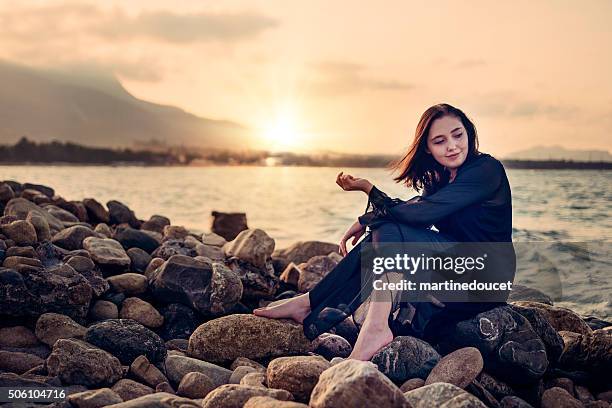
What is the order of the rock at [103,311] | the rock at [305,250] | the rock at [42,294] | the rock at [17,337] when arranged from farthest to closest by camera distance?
1. the rock at [305,250]
2. the rock at [103,311]
3. the rock at [42,294]
4. the rock at [17,337]

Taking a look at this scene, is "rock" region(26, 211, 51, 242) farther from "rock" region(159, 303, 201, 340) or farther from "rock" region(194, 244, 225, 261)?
"rock" region(159, 303, 201, 340)

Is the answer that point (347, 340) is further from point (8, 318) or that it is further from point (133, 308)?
point (8, 318)

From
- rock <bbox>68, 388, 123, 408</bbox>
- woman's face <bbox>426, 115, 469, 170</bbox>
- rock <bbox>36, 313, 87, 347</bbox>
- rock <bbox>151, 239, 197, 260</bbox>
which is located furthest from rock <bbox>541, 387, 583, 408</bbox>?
rock <bbox>151, 239, 197, 260</bbox>

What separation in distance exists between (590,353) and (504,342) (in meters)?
0.77

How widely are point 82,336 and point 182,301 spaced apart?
97 centimetres

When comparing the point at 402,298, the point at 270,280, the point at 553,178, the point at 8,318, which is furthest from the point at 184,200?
the point at 402,298

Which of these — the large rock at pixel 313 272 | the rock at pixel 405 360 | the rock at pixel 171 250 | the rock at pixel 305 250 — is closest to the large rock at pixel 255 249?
the large rock at pixel 313 272

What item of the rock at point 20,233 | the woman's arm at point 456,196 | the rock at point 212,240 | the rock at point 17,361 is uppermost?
the woman's arm at point 456,196

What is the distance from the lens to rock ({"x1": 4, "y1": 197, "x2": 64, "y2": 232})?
7465 mm

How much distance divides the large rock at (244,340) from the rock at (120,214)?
4775 millimetres

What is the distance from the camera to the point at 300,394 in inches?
163

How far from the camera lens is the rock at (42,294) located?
16.7 ft

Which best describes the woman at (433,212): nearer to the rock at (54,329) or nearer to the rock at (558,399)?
the rock at (558,399)

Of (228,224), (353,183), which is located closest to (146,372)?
(353,183)
